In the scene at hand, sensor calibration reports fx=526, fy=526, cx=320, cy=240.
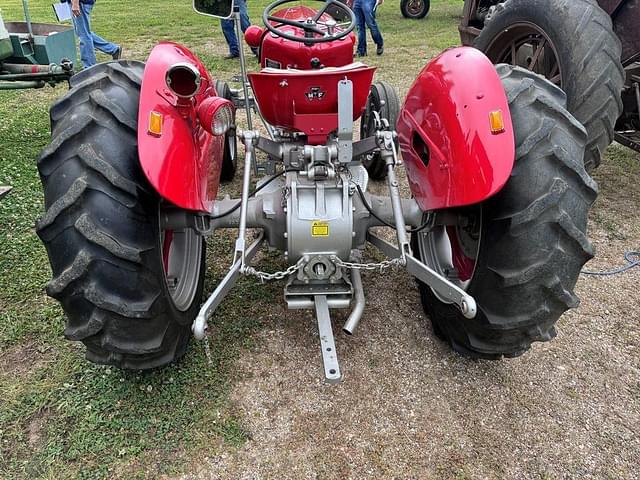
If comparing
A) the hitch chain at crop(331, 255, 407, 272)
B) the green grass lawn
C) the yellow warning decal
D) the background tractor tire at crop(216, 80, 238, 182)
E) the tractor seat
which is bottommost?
the green grass lawn

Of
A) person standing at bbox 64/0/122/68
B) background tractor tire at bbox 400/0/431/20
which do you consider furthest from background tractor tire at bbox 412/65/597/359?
background tractor tire at bbox 400/0/431/20

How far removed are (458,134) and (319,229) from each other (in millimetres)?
654

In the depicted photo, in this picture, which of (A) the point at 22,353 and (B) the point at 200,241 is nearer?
(A) the point at 22,353

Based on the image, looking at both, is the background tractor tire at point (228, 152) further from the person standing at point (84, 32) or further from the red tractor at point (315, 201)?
the person standing at point (84, 32)

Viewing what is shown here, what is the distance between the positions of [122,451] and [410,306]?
4.95 feet

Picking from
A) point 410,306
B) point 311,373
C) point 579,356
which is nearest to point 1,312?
point 311,373

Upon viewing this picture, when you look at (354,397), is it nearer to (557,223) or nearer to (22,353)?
(557,223)

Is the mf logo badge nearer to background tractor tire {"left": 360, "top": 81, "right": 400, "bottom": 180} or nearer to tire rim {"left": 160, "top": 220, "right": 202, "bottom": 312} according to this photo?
tire rim {"left": 160, "top": 220, "right": 202, "bottom": 312}

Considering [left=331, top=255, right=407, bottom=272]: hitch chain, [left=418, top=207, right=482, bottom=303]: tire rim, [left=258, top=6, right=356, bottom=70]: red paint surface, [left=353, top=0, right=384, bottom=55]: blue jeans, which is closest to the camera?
[left=331, top=255, right=407, bottom=272]: hitch chain

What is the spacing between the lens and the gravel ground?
1.95 m

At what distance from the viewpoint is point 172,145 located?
1909mm

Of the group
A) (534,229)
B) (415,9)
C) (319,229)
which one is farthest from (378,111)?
(415,9)

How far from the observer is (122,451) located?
1.95m

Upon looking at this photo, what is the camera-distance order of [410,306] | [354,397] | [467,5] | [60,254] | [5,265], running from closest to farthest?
[60,254]
[354,397]
[410,306]
[5,265]
[467,5]
